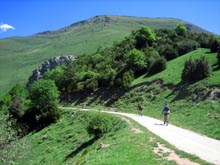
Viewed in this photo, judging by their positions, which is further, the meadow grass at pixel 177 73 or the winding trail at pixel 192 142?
the meadow grass at pixel 177 73

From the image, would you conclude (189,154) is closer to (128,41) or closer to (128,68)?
(128,68)

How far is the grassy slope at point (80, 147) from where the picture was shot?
18719 millimetres

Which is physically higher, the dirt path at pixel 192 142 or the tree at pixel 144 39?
the tree at pixel 144 39

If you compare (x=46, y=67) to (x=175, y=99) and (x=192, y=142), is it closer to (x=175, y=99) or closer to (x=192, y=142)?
(x=175, y=99)

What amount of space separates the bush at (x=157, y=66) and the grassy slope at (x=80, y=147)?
18925 mm

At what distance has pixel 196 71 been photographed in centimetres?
4459

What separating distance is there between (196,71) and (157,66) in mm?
14074

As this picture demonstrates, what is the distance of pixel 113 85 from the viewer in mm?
60094

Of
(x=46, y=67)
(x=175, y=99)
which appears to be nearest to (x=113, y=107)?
(x=175, y=99)

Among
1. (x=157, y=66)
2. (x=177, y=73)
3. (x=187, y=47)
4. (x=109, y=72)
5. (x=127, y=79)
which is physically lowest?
(x=127, y=79)

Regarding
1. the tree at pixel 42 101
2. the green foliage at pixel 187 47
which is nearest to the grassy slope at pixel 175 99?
the green foliage at pixel 187 47

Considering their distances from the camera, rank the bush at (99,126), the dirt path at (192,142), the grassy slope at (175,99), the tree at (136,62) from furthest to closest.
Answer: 1. the tree at (136,62)
2. the bush at (99,126)
3. the grassy slope at (175,99)
4. the dirt path at (192,142)

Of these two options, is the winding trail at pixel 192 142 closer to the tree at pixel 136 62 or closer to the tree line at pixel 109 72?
the tree line at pixel 109 72

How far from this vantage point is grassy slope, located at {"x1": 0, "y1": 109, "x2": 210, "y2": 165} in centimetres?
1872
